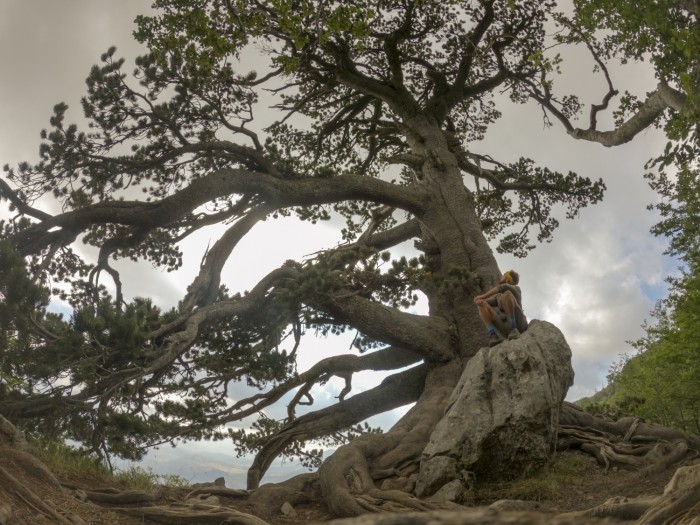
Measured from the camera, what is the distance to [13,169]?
9578 millimetres

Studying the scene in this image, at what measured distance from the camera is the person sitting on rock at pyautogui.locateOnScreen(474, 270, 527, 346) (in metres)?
10.2

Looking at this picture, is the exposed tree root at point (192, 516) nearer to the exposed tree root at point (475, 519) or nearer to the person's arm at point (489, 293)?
the person's arm at point (489, 293)

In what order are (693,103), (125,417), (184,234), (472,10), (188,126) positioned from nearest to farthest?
(693,103) → (125,417) → (188,126) → (184,234) → (472,10)

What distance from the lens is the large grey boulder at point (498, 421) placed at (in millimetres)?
8102

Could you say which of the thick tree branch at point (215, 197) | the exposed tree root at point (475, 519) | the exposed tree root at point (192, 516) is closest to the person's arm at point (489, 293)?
the thick tree branch at point (215, 197)

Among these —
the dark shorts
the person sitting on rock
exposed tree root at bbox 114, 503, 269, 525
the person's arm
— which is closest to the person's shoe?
the person sitting on rock

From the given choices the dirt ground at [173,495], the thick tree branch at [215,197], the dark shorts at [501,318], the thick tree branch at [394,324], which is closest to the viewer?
the dirt ground at [173,495]

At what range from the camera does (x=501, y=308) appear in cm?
1033

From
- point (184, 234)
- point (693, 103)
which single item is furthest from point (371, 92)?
point (693, 103)

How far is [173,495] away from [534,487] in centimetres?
524

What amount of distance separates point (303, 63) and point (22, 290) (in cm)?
1032

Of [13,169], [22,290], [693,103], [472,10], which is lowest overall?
[22,290]

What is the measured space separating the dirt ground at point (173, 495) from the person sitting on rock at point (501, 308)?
7.98 feet

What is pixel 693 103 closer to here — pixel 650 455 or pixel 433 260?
pixel 650 455
